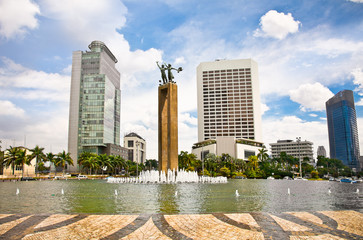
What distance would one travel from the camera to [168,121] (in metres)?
45.3

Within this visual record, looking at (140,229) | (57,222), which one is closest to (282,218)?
(140,229)

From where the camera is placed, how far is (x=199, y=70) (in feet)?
538

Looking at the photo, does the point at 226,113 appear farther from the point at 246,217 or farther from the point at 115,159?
the point at 246,217

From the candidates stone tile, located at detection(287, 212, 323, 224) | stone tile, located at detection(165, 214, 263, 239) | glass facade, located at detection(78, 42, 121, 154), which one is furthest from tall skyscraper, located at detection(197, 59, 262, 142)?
stone tile, located at detection(165, 214, 263, 239)

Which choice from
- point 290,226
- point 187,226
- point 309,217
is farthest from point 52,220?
point 309,217

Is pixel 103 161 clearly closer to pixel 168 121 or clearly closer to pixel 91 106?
pixel 91 106

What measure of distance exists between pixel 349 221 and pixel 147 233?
24.7ft

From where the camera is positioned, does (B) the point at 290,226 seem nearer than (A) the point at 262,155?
Yes

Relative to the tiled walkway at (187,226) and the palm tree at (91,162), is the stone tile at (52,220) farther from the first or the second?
the palm tree at (91,162)

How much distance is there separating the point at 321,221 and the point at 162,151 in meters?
36.5

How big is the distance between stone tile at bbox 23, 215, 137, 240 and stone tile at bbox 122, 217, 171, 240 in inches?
31.1

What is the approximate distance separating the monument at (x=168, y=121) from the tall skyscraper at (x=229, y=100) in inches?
4305

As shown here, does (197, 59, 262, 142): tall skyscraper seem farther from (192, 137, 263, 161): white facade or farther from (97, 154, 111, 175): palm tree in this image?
(97, 154, 111, 175): palm tree

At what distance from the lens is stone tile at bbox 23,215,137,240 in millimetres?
8375
